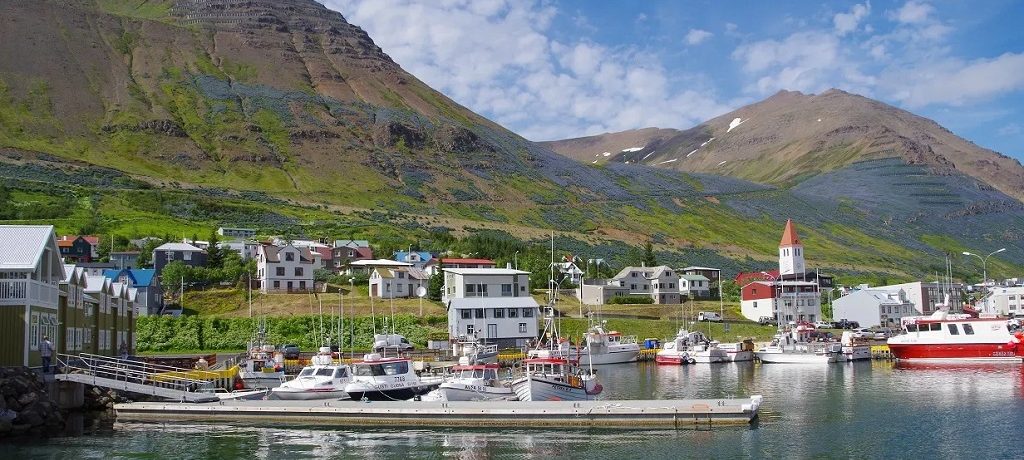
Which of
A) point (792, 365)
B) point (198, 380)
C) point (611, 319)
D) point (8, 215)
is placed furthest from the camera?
point (8, 215)

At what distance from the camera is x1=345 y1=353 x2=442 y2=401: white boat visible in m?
52.3

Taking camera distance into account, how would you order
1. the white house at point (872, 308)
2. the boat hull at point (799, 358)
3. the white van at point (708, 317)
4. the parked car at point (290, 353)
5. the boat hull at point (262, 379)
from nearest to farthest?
the boat hull at point (262, 379) → the parked car at point (290, 353) → the boat hull at point (799, 358) → the white van at point (708, 317) → the white house at point (872, 308)

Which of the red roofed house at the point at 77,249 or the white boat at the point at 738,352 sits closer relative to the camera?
the white boat at the point at 738,352

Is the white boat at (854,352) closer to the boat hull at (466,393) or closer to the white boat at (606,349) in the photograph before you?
the white boat at (606,349)

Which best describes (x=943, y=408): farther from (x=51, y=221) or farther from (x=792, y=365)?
(x=51, y=221)

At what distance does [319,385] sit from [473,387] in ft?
30.9

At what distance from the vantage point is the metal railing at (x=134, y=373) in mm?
49375

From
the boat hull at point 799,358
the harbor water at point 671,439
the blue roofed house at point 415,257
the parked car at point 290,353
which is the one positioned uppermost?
the blue roofed house at point 415,257

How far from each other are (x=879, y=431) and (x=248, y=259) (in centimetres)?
10051

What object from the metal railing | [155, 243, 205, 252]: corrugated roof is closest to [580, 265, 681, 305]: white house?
[155, 243, 205, 252]: corrugated roof

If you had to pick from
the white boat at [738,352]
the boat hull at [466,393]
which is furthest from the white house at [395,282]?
the boat hull at [466,393]

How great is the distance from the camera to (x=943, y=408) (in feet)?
169

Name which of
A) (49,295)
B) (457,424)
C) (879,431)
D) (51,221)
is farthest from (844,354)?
(51,221)

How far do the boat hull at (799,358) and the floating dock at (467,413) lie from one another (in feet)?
158
